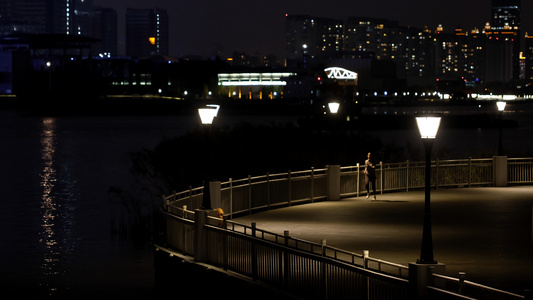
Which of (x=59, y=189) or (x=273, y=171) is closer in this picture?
(x=273, y=171)

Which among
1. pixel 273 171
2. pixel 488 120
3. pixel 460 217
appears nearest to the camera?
pixel 460 217

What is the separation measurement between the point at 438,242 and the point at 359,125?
109 m

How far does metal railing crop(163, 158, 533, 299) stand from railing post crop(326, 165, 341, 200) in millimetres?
184

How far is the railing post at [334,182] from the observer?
29531 mm

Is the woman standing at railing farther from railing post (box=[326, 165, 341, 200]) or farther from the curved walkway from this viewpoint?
railing post (box=[326, 165, 341, 200])

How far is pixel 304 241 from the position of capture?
1526 cm

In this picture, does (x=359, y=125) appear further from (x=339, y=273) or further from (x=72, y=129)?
(x=339, y=273)

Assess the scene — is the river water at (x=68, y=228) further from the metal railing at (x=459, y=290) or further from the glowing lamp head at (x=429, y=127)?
the metal railing at (x=459, y=290)

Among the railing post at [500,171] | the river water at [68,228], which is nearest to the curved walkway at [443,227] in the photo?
the railing post at [500,171]

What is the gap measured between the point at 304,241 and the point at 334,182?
48.0 ft

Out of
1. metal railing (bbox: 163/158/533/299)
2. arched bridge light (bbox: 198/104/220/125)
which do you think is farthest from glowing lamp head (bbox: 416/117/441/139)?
arched bridge light (bbox: 198/104/220/125)

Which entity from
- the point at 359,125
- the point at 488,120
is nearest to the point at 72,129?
the point at 359,125

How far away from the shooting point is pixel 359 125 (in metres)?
130

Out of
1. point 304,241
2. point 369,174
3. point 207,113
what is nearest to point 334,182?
point 369,174
